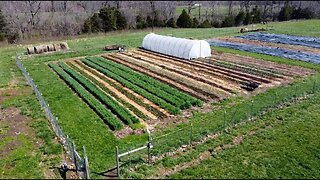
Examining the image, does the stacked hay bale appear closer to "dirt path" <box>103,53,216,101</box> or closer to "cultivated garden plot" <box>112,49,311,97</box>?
"cultivated garden plot" <box>112,49,311,97</box>

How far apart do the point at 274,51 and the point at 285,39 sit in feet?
30.9

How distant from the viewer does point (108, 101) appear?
62.0ft

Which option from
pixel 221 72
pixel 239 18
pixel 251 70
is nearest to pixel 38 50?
pixel 221 72

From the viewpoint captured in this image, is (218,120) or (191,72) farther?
(191,72)

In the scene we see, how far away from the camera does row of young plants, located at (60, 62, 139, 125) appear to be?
16341 millimetres

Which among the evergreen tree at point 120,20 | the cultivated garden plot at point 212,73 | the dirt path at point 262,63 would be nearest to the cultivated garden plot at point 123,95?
the cultivated garden plot at point 212,73

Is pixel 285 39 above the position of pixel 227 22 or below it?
below

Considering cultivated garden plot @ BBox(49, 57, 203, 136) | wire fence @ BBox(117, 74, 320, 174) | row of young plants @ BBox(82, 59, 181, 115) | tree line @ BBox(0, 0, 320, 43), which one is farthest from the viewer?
tree line @ BBox(0, 0, 320, 43)

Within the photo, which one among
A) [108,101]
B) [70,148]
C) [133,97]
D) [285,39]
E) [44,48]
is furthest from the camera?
[285,39]

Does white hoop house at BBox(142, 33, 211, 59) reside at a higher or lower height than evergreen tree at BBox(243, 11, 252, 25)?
lower

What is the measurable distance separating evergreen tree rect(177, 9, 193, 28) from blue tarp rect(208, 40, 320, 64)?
22671 mm

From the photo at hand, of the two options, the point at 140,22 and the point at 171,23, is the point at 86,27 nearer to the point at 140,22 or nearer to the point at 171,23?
the point at 140,22

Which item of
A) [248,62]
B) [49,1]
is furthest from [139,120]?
[49,1]

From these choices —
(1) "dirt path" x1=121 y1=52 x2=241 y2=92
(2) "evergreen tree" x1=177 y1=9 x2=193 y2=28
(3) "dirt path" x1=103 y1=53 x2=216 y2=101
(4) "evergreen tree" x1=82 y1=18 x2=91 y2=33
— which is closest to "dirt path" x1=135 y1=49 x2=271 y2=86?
(1) "dirt path" x1=121 y1=52 x2=241 y2=92
